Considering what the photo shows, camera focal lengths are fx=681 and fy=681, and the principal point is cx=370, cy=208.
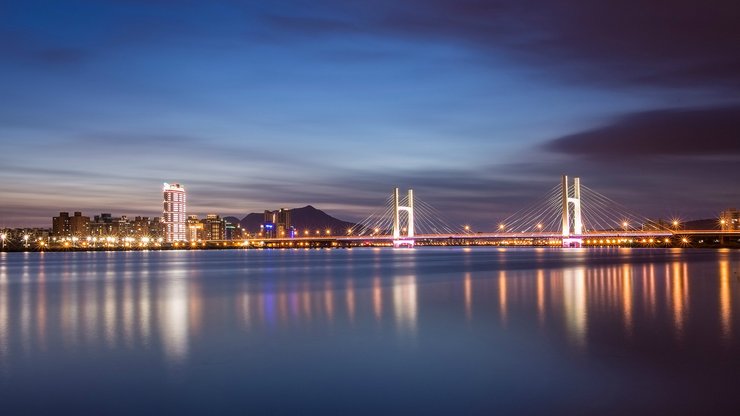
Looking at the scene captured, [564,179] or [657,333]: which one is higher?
[564,179]


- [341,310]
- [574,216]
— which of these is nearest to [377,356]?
[341,310]

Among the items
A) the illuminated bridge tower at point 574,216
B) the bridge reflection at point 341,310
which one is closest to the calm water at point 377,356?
the bridge reflection at point 341,310

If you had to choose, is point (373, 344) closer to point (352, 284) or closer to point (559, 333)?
point (559, 333)

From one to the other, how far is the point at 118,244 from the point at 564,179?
125 metres

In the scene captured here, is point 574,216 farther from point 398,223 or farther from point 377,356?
point 377,356

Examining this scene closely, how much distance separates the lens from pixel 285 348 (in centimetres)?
1275

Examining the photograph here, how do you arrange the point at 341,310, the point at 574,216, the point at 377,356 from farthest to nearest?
the point at 574,216, the point at 341,310, the point at 377,356

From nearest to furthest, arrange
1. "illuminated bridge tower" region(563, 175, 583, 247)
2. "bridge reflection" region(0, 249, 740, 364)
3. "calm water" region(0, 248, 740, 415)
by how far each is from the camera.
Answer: "calm water" region(0, 248, 740, 415), "bridge reflection" region(0, 249, 740, 364), "illuminated bridge tower" region(563, 175, 583, 247)

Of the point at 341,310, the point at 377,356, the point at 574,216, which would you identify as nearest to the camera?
the point at 377,356

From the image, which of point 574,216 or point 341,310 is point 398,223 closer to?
point 574,216

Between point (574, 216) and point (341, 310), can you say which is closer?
point (341, 310)

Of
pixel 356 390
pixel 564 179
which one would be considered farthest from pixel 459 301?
pixel 564 179

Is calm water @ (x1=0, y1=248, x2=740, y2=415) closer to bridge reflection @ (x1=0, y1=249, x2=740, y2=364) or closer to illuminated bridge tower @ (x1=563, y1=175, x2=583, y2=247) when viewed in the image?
bridge reflection @ (x1=0, y1=249, x2=740, y2=364)

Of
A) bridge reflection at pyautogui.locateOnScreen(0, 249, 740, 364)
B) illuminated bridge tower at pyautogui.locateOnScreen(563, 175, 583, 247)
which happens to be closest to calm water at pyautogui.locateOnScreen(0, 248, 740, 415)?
bridge reflection at pyautogui.locateOnScreen(0, 249, 740, 364)
